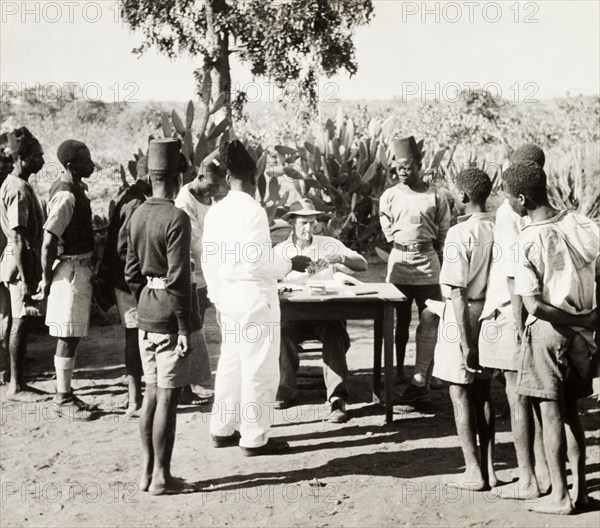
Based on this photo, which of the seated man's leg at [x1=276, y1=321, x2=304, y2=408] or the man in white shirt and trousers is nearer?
the man in white shirt and trousers

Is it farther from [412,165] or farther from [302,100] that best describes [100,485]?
[302,100]

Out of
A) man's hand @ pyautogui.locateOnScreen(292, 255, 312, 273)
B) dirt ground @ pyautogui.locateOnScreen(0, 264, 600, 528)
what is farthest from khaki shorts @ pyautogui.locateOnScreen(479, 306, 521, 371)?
man's hand @ pyautogui.locateOnScreen(292, 255, 312, 273)

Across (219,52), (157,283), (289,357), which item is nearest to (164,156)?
(157,283)

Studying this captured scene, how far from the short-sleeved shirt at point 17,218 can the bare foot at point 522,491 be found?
404cm

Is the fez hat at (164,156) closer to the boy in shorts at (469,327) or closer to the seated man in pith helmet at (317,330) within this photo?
the boy in shorts at (469,327)

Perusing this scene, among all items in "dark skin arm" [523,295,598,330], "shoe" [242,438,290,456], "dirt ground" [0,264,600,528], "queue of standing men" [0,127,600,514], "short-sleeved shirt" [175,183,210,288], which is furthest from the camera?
"short-sleeved shirt" [175,183,210,288]

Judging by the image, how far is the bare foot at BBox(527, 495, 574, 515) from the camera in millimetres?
4172

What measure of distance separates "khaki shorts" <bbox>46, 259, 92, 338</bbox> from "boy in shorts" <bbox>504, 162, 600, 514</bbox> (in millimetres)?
3428

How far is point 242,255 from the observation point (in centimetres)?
504

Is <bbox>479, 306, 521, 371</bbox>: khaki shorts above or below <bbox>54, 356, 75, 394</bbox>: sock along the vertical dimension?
above

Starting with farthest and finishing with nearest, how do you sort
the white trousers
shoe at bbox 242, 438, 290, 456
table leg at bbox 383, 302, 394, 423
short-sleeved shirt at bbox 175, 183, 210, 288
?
short-sleeved shirt at bbox 175, 183, 210, 288 → table leg at bbox 383, 302, 394, 423 → shoe at bbox 242, 438, 290, 456 → the white trousers

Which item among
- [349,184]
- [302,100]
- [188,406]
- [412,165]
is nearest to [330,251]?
[412,165]

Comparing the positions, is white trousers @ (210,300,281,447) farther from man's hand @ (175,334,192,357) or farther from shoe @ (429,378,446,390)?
shoe @ (429,378,446,390)

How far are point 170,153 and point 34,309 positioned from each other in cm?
246
